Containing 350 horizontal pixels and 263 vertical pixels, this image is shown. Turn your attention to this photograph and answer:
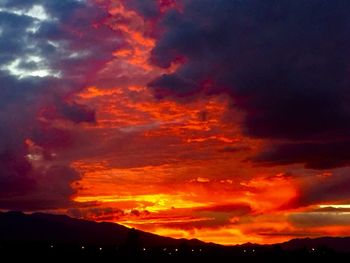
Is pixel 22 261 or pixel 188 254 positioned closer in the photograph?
pixel 22 261

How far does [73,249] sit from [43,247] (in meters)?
9.07

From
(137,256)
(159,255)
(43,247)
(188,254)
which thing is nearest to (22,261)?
(43,247)

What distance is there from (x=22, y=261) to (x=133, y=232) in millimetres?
36498

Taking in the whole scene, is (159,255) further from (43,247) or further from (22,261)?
(22,261)

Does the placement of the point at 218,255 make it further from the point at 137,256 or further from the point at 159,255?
the point at 137,256

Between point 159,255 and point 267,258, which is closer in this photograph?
point 159,255

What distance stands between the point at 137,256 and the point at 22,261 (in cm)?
3193

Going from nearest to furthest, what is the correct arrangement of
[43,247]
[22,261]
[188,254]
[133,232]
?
[22,261] < [43,247] < [133,232] < [188,254]

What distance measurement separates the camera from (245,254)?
195 metres

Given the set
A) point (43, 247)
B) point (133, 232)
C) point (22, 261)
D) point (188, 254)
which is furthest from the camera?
point (188, 254)

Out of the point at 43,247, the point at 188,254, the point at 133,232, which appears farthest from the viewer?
the point at 188,254

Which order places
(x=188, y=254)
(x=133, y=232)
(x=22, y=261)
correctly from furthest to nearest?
(x=188, y=254), (x=133, y=232), (x=22, y=261)

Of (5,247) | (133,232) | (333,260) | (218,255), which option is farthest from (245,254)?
(5,247)

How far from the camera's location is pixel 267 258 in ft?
611
